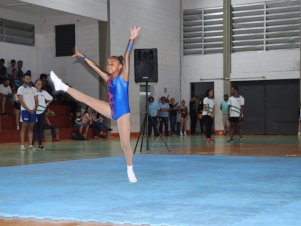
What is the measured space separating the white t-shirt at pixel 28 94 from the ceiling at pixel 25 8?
21.4 ft

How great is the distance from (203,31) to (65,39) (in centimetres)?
744

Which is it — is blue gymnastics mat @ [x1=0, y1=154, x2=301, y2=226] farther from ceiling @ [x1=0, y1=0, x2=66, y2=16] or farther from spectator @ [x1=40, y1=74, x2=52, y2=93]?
spectator @ [x1=40, y1=74, x2=52, y2=93]

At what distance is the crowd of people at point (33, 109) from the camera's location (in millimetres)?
12594

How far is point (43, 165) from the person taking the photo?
891cm

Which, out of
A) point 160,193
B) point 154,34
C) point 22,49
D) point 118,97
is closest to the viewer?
point 160,193

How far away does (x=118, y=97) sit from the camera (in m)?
6.44

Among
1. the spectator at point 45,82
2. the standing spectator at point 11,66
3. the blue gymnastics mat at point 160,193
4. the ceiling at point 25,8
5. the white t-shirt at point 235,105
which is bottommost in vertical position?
the blue gymnastics mat at point 160,193

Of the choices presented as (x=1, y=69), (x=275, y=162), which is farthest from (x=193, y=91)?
(x=275, y=162)

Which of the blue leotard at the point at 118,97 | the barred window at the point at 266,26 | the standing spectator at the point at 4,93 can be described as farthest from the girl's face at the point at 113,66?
the barred window at the point at 266,26

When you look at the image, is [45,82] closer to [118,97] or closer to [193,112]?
[193,112]

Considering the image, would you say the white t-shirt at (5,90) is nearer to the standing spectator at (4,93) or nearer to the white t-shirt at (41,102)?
the standing spectator at (4,93)

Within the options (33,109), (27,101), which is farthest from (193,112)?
(27,101)

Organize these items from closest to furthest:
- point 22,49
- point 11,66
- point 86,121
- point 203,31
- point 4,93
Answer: point 4,93
point 11,66
point 86,121
point 22,49
point 203,31

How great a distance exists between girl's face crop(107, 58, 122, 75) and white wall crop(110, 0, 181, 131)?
598 inches
